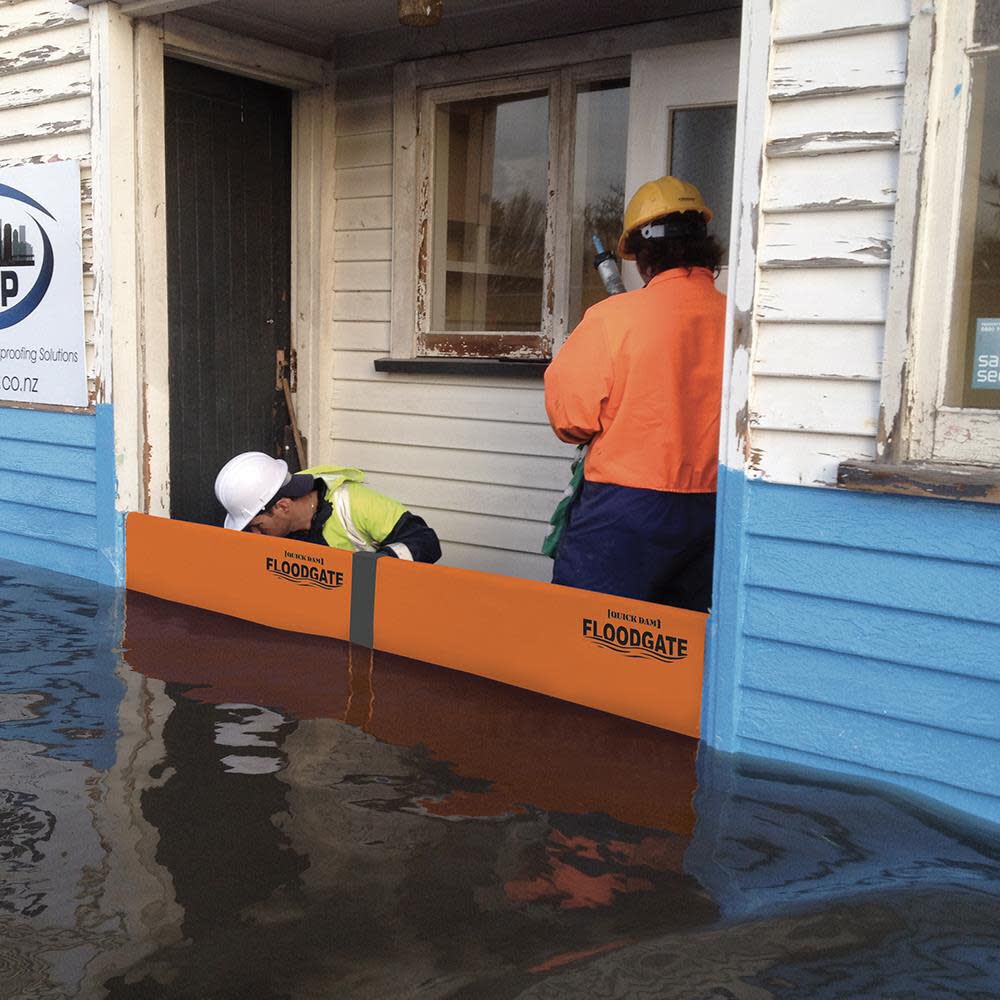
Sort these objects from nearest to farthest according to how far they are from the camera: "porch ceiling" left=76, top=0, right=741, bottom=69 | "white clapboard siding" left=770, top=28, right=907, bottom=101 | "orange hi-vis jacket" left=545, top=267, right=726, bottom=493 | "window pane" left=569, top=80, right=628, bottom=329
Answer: "white clapboard siding" left=770, top=28, right=907, bottom=101 < "orange hi-vis jacket" left=545, top=267, right=726, bottom=493 < "porch ceiling" left=76, top=0, right=741, bottom=69 < "window pane" left=569, top=80, right=628, bottom=329

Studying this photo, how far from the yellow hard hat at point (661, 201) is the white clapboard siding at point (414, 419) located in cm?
171

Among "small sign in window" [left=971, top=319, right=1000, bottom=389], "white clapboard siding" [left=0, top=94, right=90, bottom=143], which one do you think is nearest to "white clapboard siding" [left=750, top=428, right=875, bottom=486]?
"small sign in window" [left=971, top=319, right=1000, bottom=389]

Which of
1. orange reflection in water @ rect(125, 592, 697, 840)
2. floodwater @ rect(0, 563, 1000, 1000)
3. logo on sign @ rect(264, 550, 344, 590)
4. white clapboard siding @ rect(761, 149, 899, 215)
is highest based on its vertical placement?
white clapboard siding @ rect(761, 149, 899, 215)

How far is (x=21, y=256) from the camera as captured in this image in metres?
6.02

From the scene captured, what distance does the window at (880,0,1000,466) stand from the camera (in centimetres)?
311

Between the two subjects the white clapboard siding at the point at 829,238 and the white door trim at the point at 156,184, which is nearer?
the white clapboard siding at the point at 829,238

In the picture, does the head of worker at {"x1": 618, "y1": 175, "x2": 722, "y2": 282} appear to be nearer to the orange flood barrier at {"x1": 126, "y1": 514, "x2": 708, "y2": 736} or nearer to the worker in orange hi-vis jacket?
the worker in orange hi-vis jacket

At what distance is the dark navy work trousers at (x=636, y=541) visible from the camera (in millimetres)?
4027

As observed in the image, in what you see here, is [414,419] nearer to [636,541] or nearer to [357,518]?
[357,518]

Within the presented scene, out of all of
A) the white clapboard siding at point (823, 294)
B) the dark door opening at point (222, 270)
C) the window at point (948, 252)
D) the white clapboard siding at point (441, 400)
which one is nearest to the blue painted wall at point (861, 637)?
the window at point (948, 252)

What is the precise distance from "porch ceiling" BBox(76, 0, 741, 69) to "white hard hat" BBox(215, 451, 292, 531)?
2.05 meters

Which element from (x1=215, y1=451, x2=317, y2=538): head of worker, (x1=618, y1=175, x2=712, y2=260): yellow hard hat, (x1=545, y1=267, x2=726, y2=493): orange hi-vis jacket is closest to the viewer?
(x1=545, y1=267, x2=726, y2=493): orange hi-vis jacket

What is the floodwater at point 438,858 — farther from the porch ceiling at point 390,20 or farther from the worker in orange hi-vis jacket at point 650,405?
the porch ceiling at point 390,20

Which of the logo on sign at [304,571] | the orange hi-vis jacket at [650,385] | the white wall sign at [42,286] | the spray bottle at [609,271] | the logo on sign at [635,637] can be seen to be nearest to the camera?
the logo on sign at [635,637]
